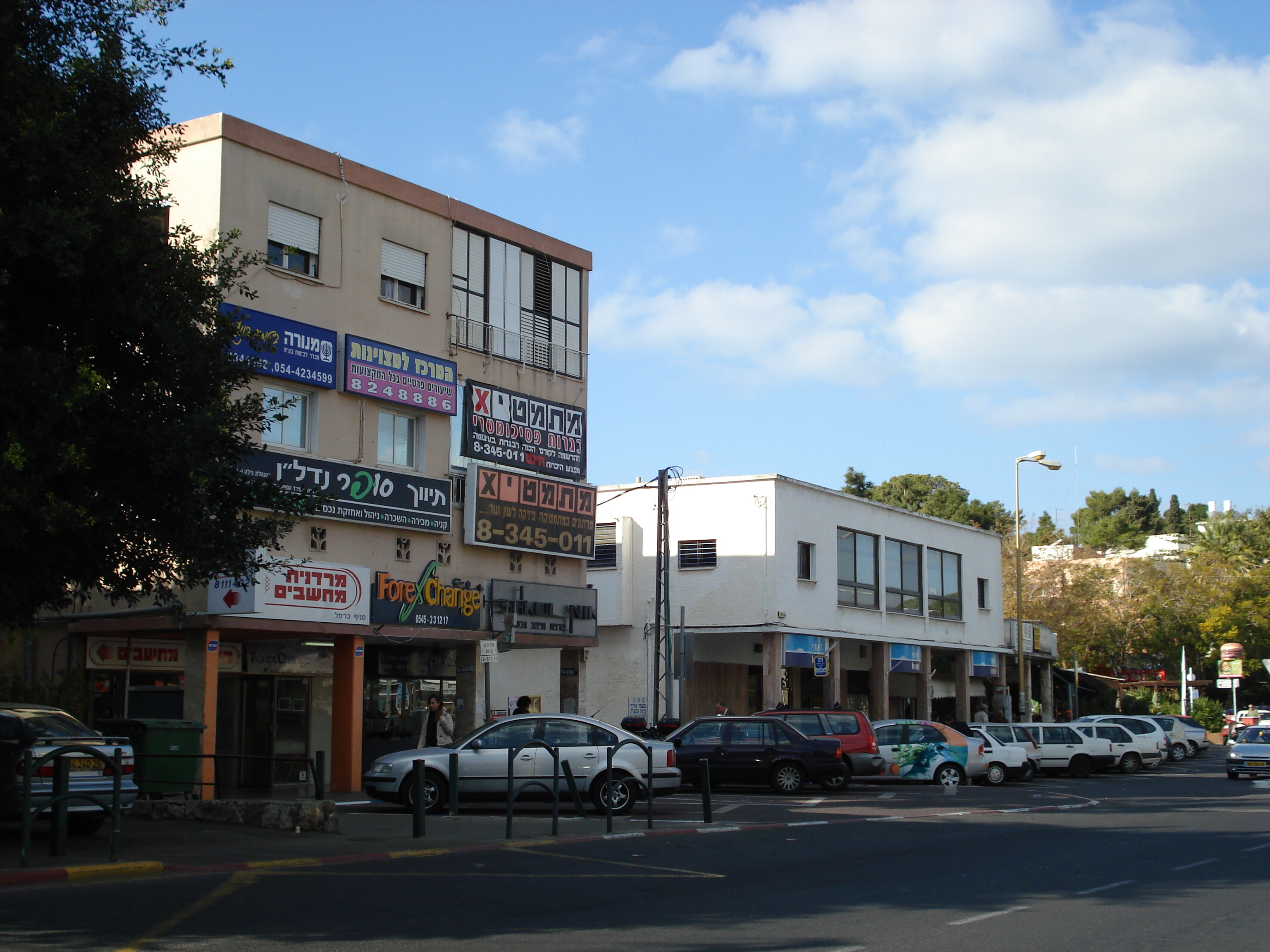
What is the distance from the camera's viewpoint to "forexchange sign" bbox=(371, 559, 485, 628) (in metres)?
24.4

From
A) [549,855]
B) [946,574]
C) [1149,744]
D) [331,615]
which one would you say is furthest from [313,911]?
[946,574]

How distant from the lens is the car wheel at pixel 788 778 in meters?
24.6

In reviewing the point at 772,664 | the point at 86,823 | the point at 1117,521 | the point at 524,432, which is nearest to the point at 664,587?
the point at 524,432

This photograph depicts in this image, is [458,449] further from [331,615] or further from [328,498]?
[328,498]

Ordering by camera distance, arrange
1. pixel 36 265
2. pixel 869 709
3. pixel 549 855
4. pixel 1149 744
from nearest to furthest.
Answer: pixel 36 265
pixel 549 855
pixel 1149 744
pixel 869 709

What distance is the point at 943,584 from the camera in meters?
45.0

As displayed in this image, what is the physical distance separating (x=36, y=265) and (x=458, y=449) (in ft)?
46.1

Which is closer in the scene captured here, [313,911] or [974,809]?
[313,911]

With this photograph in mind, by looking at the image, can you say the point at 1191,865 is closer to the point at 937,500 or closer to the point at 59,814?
the point at 59,814

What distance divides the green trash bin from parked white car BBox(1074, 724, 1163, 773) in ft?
77.0

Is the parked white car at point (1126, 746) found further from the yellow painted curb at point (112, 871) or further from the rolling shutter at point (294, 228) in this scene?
the yellow painted curb at point (112, 871)

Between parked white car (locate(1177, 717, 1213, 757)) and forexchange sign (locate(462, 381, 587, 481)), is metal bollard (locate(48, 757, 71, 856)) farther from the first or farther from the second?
parked white car (locate(1177, 717, 1213, 757))

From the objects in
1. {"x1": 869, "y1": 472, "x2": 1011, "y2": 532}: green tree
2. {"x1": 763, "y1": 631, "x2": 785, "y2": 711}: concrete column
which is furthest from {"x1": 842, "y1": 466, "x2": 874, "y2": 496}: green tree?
{"x1": 763, "y1": 631, "x2": 785, "y2": 711}: concrete column

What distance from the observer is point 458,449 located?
26.4m
